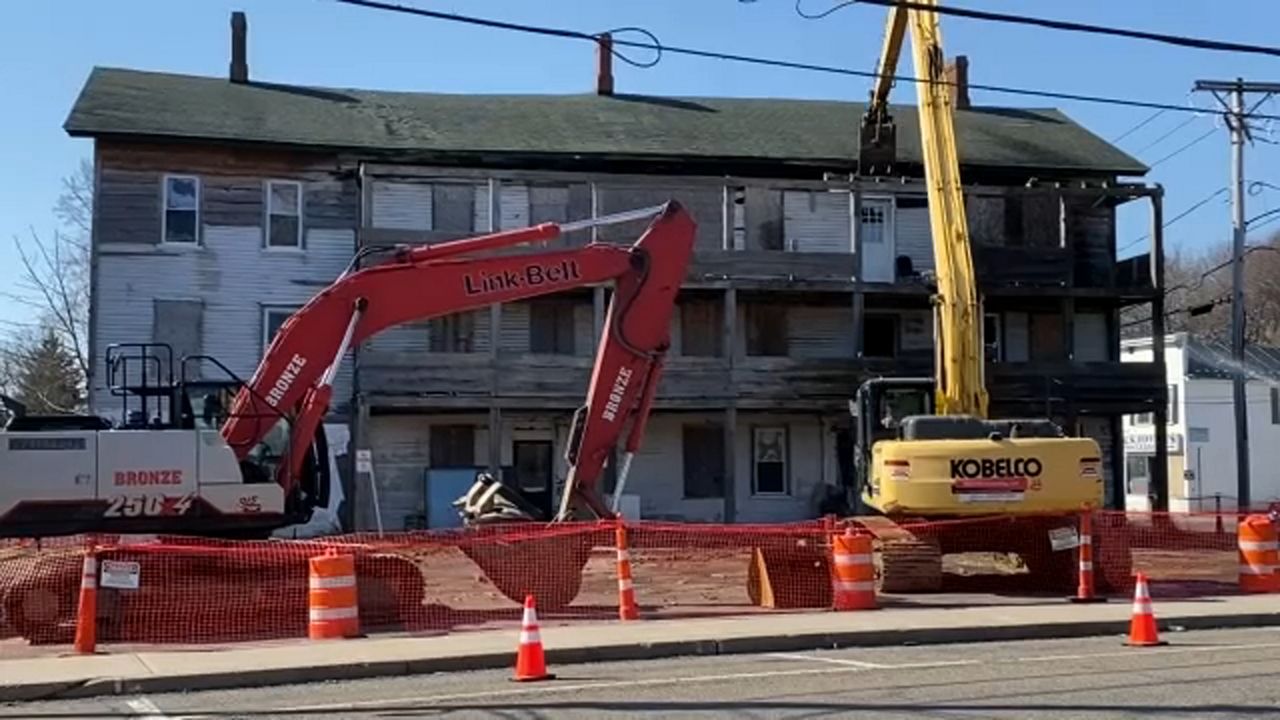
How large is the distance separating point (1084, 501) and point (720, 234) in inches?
681

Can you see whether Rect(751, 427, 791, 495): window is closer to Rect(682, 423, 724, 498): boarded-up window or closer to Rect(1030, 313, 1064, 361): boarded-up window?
Rect(682, 423, 724, 498): boarded-up window

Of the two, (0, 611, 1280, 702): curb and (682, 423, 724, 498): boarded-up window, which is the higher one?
(682, 423, 724, 498): boarded-up window

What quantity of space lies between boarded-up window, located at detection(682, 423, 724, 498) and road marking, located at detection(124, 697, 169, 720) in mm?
24772

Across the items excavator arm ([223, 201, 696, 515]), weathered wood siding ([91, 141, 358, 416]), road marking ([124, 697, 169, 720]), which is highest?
weathered wood siding ([91, 141, 358, 416])

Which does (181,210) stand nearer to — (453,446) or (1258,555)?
(453,446)

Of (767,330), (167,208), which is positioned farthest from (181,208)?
(767,330)

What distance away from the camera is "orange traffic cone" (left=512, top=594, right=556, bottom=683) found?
12.2 m

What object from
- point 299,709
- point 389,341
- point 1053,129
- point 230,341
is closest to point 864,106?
point 1053,129

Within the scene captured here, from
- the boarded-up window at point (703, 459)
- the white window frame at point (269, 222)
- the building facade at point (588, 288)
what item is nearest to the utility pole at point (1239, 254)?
the building facade at point (588, 288)

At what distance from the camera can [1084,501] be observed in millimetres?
18781

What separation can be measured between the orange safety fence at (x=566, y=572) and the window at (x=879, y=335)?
51.5 ft

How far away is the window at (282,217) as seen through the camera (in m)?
34.1

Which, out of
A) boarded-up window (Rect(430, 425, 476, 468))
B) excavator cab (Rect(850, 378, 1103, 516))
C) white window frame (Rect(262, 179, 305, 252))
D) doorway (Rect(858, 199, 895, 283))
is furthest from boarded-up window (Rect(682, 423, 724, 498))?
excavator cab (Rect(850, 378, 1103, 516))

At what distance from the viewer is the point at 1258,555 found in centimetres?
1912
